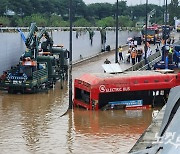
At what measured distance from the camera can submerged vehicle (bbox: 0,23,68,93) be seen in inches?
1007

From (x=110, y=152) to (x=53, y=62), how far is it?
15.7m

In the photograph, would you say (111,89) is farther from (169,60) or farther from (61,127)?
(169,60)

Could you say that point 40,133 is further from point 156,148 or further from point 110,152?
point 156,148

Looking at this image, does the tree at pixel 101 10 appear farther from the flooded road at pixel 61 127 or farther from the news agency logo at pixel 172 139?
the news agency logo at pixel 172 139

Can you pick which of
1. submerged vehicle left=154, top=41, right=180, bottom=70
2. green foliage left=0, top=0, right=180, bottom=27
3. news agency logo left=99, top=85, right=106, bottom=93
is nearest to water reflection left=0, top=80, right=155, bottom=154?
news agency logo left=99, top=85, right=106, bottom=93

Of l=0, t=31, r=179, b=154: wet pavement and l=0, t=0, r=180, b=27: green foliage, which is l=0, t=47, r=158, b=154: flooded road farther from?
l=0, t=0, r=180, b=27: green foliage

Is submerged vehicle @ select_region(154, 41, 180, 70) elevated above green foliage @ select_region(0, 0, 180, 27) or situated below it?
below

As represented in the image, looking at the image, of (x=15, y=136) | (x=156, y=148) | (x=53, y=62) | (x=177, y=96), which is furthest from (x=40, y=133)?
(x=53, y=62)

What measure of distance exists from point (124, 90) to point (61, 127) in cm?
423

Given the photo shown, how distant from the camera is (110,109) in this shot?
2120 cm

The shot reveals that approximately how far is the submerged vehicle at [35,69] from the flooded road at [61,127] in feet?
3.02

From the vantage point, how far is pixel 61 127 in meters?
17.7

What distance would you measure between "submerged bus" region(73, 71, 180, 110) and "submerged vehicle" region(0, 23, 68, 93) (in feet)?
14.8

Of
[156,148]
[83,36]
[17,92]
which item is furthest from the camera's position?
[83,36]
